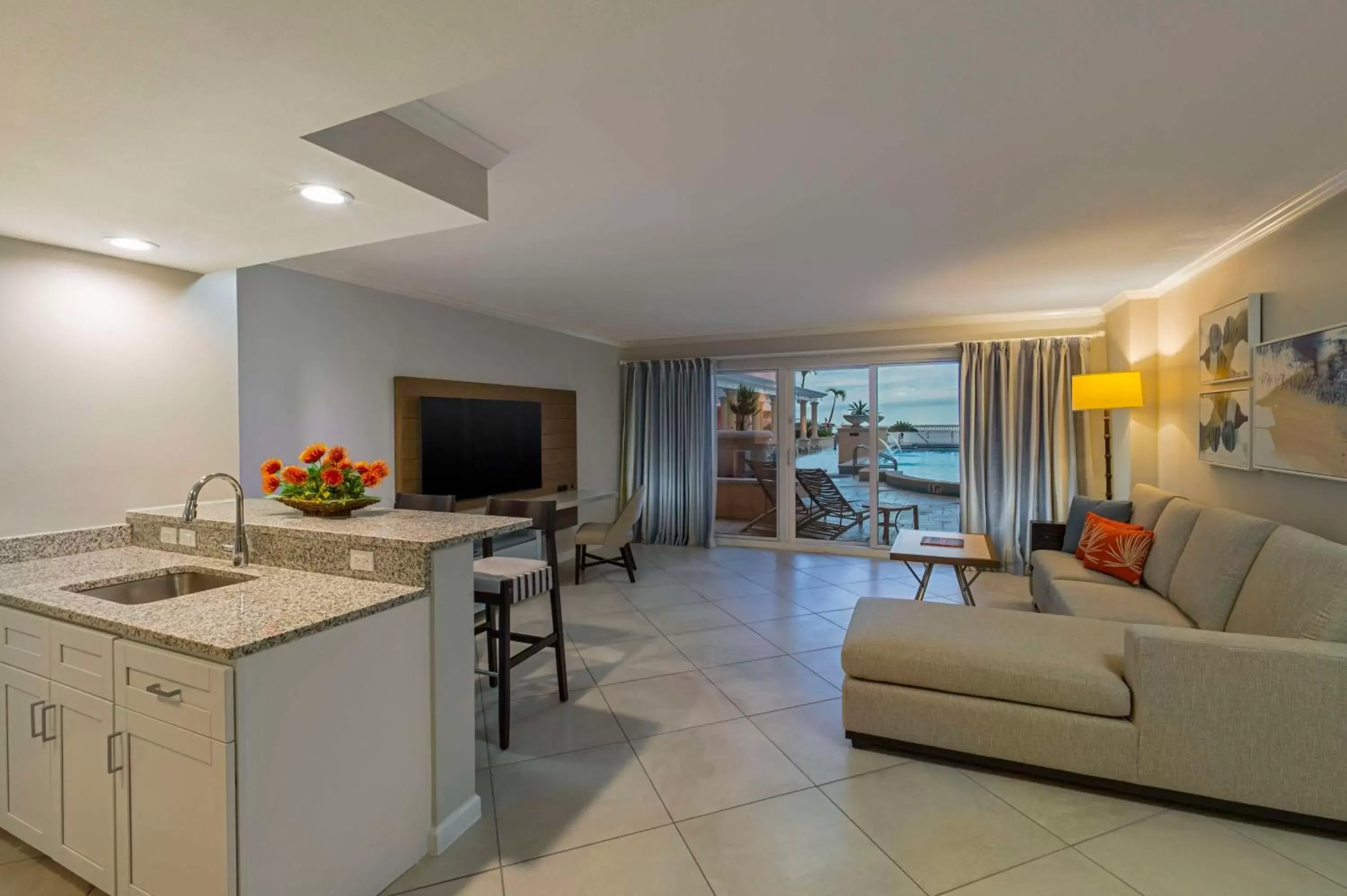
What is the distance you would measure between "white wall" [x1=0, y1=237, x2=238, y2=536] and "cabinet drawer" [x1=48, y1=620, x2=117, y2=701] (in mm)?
865

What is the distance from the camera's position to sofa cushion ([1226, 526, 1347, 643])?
2.02 meters

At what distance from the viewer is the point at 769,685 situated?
10.1 ft

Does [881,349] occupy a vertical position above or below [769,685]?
above

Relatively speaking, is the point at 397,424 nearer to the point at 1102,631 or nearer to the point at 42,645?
the point at 42,645

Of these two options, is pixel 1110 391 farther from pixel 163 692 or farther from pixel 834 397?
pixel 163 692

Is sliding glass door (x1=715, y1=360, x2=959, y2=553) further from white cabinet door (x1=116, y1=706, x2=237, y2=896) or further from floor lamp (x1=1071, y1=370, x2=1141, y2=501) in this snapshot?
white cabinet door (x1=116, y1=706, x2=237, y2=896)

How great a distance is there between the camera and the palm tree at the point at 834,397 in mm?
6137

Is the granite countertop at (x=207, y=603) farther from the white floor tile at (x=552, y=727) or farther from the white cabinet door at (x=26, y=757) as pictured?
the white floor tile at (x=552, y=727)

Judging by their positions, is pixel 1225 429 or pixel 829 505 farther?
pixel 829 505

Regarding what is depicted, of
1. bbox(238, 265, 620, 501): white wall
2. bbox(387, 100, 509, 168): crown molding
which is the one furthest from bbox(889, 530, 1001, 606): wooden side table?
bbox(238, 265, 620, 501): white wall

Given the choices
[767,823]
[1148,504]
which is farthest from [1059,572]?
[767,823]

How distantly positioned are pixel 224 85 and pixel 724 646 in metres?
3.29

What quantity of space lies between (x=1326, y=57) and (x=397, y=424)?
4.43 metres

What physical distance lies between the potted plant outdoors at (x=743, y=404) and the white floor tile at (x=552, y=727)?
4.08 metres
